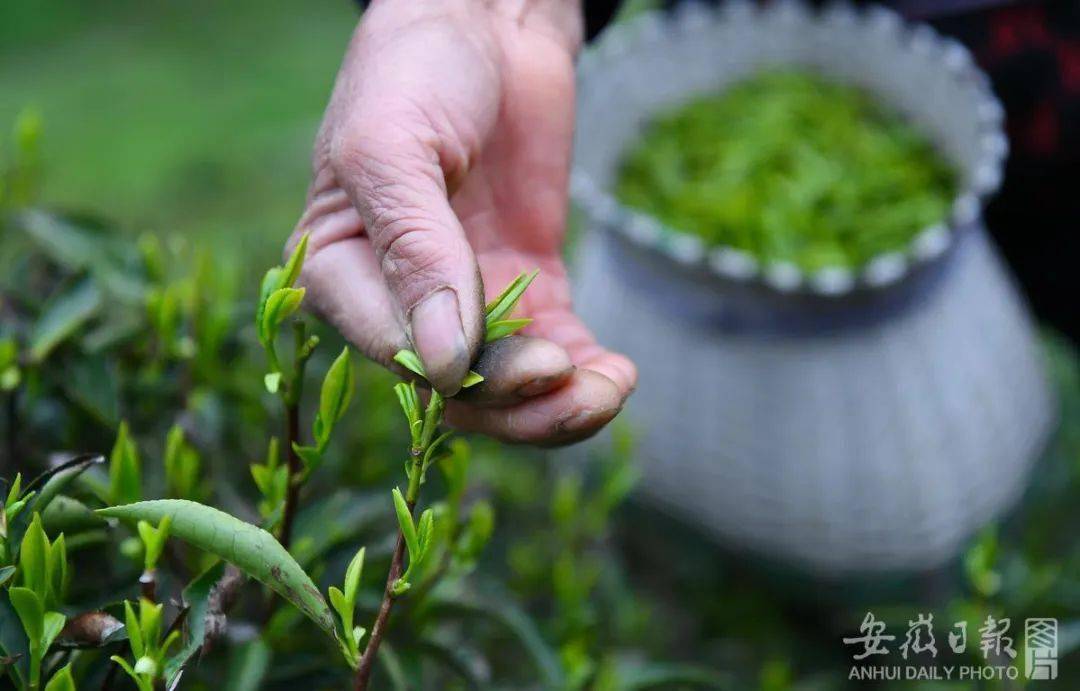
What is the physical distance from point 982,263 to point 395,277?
0.83 meters

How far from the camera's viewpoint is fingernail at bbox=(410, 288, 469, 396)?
53 centimetres

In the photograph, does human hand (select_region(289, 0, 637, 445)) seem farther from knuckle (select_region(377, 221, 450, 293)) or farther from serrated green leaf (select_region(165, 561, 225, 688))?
serrated green leaf (select_region(165, 561, 225, 688))

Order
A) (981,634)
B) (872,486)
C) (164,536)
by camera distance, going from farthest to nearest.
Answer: (872,486) < (981,634) < (164,536)

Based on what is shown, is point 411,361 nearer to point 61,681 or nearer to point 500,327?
point 500,327

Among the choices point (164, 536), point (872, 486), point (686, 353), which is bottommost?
point (872, 486)

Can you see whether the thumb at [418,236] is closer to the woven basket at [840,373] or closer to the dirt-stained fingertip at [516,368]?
the dirt-stained fingertip at [516,368]

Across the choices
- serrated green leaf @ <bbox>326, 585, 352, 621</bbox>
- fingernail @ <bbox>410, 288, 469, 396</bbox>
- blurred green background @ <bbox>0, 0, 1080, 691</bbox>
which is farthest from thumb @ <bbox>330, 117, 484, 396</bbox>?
blurred green background @ <bbox>0, 0, 1080, 691</bbox>

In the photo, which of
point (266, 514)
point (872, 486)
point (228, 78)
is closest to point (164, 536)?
point (266, 514)

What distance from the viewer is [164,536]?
20.0 inches

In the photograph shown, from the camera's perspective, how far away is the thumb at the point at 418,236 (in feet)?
1.75

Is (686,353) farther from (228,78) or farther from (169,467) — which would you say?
(228,78)

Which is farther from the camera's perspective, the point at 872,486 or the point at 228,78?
the point at 228,78

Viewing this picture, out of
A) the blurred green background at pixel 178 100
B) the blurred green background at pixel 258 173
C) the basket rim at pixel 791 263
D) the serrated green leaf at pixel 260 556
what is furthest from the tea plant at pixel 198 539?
the blurred green background at pixel 178 100

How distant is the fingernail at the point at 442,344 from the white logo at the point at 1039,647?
2.01ft
